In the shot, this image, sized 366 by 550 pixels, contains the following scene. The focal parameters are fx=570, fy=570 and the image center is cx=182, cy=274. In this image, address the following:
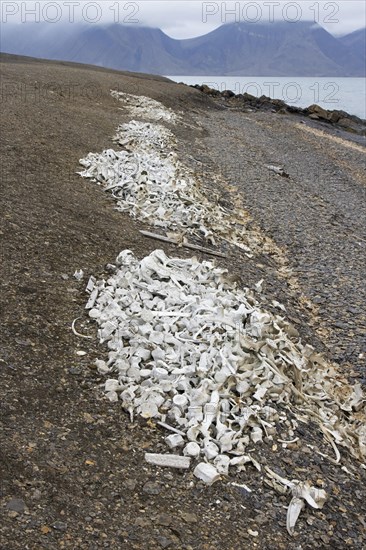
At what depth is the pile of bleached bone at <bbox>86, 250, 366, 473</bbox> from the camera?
159 inches

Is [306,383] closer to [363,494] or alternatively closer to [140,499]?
[363,494]

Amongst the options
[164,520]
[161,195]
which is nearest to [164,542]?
[164,520]

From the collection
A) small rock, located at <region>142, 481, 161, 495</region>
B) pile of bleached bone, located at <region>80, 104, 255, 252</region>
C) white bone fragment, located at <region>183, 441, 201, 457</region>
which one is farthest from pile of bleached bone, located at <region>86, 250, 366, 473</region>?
pile of bleached bone, located at <region>80, 104, 255, 252</region>

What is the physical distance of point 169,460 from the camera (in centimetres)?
369

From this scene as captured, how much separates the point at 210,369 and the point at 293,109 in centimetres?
4833

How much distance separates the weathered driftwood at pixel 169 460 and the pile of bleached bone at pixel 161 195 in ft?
14.7

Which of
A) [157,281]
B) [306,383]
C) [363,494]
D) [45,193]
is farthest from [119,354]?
[45,193]

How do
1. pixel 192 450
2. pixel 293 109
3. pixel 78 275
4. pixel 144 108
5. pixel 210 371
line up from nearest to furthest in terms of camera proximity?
pixel 192 450 < pixel 210 371 < pixel 78 275 < pixel 144 108 < pixel 293 109

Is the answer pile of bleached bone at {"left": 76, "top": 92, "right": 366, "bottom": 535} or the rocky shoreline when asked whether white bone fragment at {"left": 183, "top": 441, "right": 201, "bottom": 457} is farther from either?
the rocky shoreline

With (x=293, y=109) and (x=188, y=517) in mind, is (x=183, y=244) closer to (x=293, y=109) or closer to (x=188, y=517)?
(x=188, y=517)

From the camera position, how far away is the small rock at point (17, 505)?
298 cm

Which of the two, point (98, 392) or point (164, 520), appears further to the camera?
point (98, 392)

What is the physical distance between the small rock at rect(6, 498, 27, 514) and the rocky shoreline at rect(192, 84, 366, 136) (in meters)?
43.0

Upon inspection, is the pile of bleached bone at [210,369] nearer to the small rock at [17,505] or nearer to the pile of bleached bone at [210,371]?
the pile of bleached bone at [210,371]
